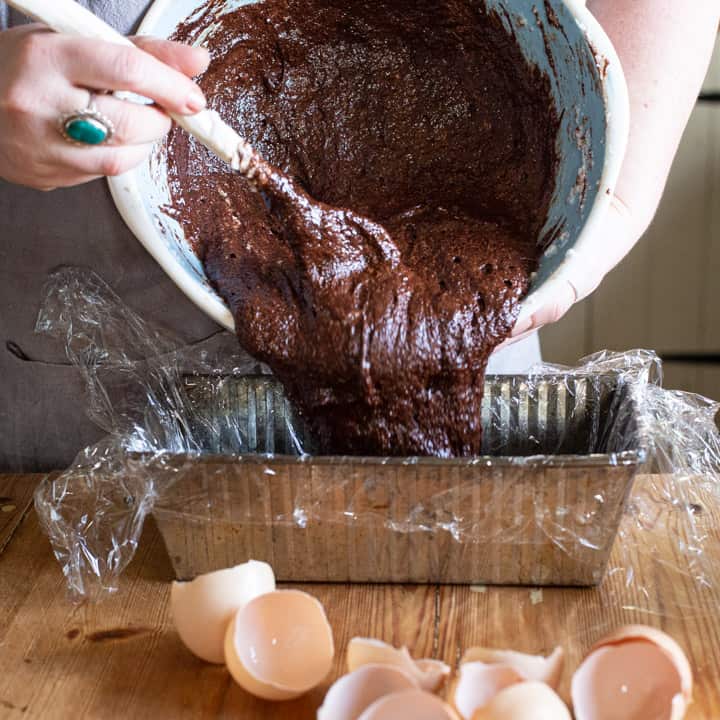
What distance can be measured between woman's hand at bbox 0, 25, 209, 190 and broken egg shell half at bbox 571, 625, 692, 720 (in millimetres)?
492

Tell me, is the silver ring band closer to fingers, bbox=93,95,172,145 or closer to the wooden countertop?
fingers, bbox=93,95,172,145

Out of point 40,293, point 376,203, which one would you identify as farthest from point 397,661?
point 40,293

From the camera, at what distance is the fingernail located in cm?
76

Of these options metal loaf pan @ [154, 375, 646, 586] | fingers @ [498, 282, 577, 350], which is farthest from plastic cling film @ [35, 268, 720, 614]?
fingers @ [498, 282, 577, 350]

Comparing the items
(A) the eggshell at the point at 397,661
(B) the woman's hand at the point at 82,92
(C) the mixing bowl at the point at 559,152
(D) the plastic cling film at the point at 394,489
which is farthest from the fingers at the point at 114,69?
(A) the eggshell at the point at 397,661

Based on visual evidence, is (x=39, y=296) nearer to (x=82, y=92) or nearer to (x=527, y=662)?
(x=82, y=92)

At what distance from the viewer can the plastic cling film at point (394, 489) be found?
86cm

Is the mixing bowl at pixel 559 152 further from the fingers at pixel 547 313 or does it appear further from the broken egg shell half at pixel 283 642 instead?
the broken egg shell half at pixel 283 642

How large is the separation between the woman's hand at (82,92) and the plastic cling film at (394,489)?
0.84ft

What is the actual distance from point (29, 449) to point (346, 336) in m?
0.48

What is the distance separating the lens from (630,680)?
72cm

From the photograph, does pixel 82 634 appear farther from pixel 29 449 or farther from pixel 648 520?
pixel 648 520

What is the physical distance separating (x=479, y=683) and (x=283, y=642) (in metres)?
0.15

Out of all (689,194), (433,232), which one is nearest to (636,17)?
(433,232)
